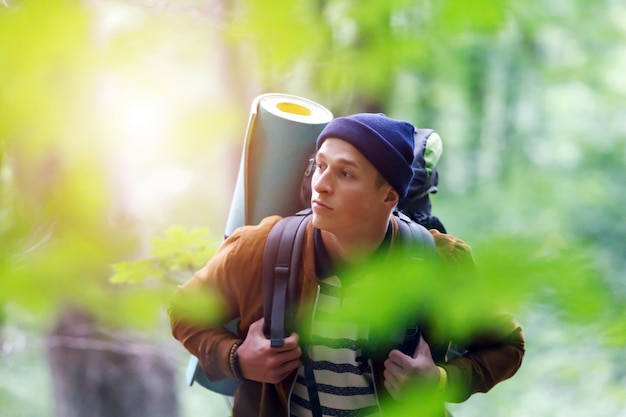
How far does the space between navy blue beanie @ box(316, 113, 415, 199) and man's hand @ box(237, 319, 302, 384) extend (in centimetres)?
32

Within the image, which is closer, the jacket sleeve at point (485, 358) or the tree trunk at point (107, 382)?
the jacket sleeve at point (485, 358)

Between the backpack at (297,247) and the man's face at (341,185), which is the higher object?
the man's face at (341,185)

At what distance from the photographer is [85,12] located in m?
0.79

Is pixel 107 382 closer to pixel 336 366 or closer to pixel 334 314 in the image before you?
pixel 336 366

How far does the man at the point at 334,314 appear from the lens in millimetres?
985

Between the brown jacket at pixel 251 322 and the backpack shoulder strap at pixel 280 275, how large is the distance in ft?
0.06

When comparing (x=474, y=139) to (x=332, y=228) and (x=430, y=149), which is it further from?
(x=332, y=228)

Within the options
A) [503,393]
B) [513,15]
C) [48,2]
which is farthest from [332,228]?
[503,393]

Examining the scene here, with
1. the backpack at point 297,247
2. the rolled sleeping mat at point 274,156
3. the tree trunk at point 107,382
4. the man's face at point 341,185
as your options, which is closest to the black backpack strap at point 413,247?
the backpack at point 297,247

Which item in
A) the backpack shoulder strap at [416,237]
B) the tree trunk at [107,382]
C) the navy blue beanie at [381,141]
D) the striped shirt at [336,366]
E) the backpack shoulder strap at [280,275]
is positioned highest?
the navy blue beanie at [381,141]

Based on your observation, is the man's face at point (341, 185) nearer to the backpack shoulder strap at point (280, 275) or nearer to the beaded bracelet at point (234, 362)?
the backpack shoulder strap at point (280, 275)

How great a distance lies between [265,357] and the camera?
3.42 feet

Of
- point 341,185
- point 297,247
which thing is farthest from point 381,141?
point 297,247

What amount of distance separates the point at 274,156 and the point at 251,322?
306mm
